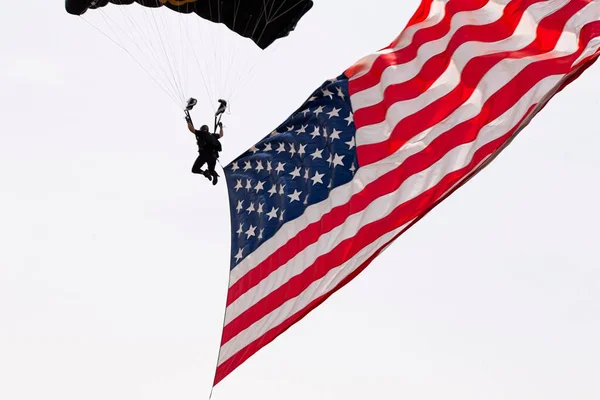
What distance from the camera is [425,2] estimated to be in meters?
17.5

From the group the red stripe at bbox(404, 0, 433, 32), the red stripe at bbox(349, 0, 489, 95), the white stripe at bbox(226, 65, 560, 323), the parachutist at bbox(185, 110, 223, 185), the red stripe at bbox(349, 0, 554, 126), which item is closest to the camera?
the white stripe at bbox(226, 65, 560, 323)

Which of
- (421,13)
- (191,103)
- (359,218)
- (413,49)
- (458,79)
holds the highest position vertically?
(421,13)

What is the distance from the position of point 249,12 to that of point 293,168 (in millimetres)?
2626

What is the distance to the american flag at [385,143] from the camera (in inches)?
639

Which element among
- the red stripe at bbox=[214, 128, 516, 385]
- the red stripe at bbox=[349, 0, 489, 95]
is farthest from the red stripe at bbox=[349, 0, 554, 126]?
the red stripe at bbox=[214, 128, 516, 385]

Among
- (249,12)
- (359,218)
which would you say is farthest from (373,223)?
(249,12)

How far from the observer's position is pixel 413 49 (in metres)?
17.1

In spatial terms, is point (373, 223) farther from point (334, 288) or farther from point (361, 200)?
point (334, 288)

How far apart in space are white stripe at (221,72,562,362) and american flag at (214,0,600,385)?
11 mm

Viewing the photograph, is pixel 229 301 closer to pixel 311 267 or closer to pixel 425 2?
pixel 311 267

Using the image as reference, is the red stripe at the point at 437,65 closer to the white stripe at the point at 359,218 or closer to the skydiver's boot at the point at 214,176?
the white stripe at the point at 359,218

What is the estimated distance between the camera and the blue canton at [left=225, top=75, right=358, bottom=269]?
16922mm

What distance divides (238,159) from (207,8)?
2206 mm

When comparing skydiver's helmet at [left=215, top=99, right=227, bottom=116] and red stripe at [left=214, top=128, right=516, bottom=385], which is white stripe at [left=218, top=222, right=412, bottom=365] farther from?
skydiver's helmet at [left=215, top=99, right=227, bottom=116]
